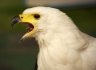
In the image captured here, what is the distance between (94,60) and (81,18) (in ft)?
2.43

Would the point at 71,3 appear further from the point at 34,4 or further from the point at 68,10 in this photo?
the point at 34,4

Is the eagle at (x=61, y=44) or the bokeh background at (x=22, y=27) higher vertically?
the eagle at (x=61, y=44)

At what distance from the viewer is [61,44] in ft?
3.78

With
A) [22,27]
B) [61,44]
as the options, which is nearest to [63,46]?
[61,44]

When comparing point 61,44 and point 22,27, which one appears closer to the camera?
point 61,44

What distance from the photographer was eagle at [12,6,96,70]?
3.76 feet

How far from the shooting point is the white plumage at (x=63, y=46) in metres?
1.15

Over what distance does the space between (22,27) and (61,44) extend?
73cm

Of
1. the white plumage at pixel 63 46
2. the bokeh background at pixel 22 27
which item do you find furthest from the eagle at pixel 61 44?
the bokeh background at pixel 22 27

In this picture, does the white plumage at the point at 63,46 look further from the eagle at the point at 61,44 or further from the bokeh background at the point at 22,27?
the bokeh background at the point at 22,27

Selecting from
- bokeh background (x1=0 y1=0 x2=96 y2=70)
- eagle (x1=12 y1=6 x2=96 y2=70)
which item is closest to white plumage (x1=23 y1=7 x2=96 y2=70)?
eagle (x1=12 y1=6 x2=96 y2=70)

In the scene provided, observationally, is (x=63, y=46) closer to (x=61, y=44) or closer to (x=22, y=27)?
(x=61, y=44)

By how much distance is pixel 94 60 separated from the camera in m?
1.16

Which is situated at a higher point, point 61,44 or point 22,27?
point 61,44
